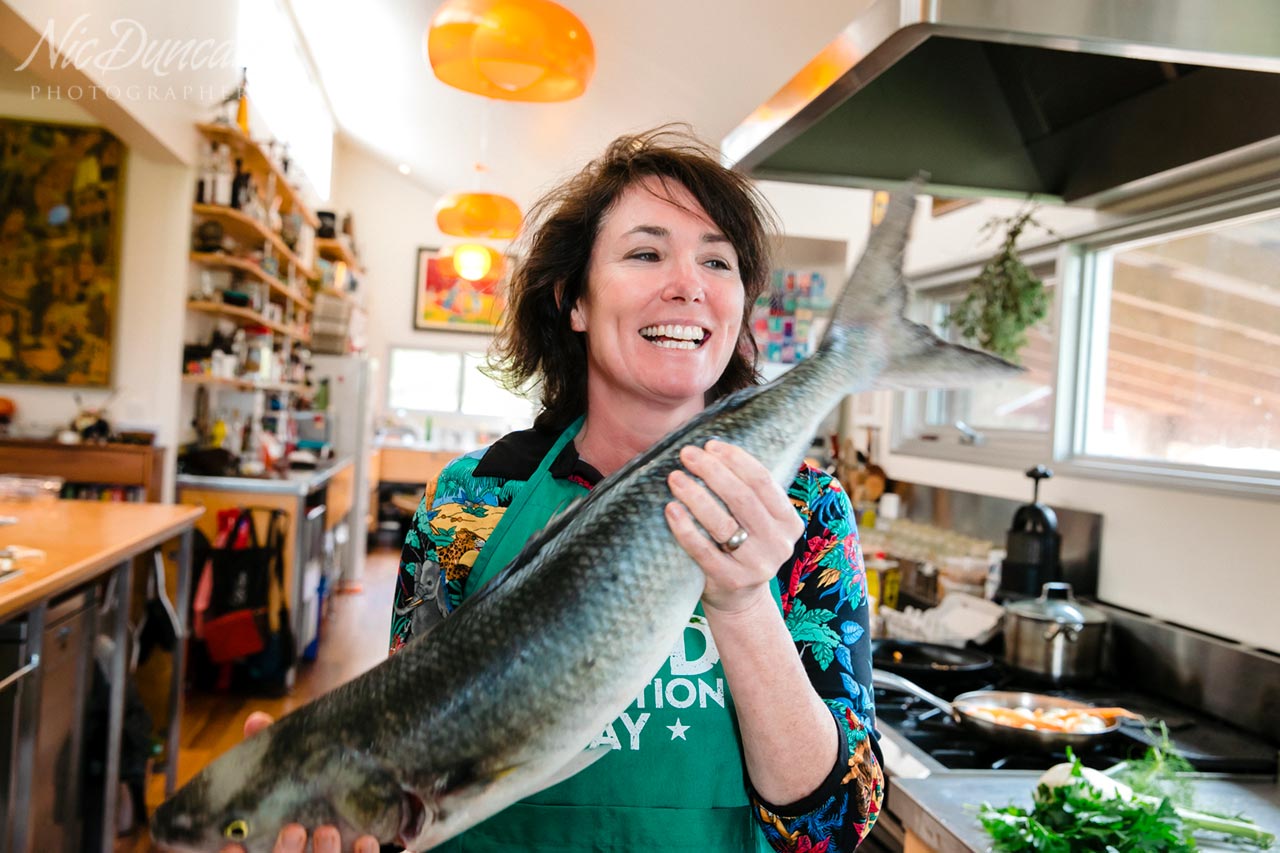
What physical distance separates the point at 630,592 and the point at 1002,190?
200cm

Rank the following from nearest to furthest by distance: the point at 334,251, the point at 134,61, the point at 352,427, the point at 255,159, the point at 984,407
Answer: the point at 984,407 < the point at 134,61 < the point at 255,159 < the point at 352,427 < the point at 334,251

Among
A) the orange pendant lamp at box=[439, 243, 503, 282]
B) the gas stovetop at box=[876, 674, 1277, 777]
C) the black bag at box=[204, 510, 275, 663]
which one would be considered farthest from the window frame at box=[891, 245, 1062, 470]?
the orange pendant lamp at box=[439, 243, 503, 282]

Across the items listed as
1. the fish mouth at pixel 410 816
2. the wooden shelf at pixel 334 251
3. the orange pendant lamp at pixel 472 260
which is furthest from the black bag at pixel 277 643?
the fish mouth at pixel 410 816

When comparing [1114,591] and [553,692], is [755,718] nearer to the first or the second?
[553,692]

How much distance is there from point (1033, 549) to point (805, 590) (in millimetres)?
1958

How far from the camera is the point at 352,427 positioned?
8.73 metres

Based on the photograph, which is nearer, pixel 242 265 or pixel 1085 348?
pixel 1085 348

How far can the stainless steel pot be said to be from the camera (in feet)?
8.35

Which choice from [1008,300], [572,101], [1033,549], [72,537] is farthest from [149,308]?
[1033,549]

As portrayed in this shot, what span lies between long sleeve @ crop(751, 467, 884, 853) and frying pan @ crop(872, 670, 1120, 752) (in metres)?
0.94

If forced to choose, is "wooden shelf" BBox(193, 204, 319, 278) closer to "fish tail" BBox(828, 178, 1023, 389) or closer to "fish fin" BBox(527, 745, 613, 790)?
"fish tail" BBox(828, 178, 1023, 389)

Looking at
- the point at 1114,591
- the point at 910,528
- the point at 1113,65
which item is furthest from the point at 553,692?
the point at 910,528

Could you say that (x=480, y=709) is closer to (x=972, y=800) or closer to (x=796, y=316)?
(x=972, y=800)

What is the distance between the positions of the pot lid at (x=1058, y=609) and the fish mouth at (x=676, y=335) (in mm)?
1762
